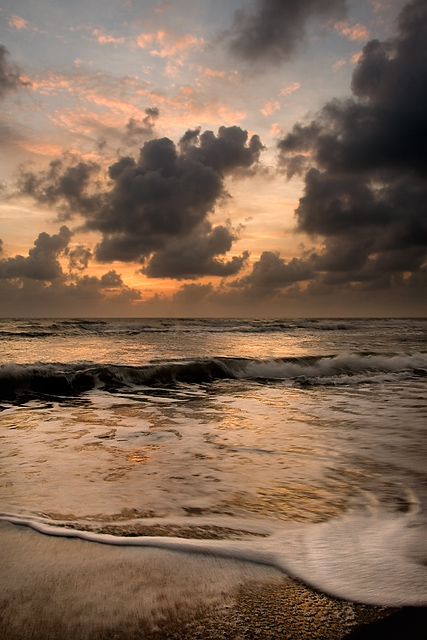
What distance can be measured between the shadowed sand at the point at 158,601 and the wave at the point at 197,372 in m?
7.10

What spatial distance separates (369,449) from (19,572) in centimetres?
362

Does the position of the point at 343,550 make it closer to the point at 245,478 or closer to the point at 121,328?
the point at 245,478

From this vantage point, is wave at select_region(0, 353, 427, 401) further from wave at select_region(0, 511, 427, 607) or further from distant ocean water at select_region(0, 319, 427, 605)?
wave at select_region(0, 511, 427, 607)

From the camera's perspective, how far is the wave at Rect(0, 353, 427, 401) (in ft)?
31.7

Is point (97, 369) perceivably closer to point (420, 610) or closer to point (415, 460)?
point (415, 460)

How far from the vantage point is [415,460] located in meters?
4.12

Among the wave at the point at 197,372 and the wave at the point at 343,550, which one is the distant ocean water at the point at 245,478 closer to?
the wave at the point at 343,550

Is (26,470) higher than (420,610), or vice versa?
(420,610)

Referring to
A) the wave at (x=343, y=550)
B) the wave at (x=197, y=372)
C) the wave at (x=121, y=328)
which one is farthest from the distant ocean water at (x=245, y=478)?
the wave at (x=121, y=328)

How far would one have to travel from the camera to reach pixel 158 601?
1.85 m

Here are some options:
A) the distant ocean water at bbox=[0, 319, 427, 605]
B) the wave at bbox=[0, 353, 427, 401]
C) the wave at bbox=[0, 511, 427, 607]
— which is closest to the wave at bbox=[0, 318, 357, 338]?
the wave at bbox=[0, 353, 427, 401]

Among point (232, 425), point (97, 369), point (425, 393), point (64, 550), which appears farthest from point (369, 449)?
point (97, 369)

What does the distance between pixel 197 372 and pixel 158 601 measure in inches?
394

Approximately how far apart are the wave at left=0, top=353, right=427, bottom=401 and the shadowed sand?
7097mm
